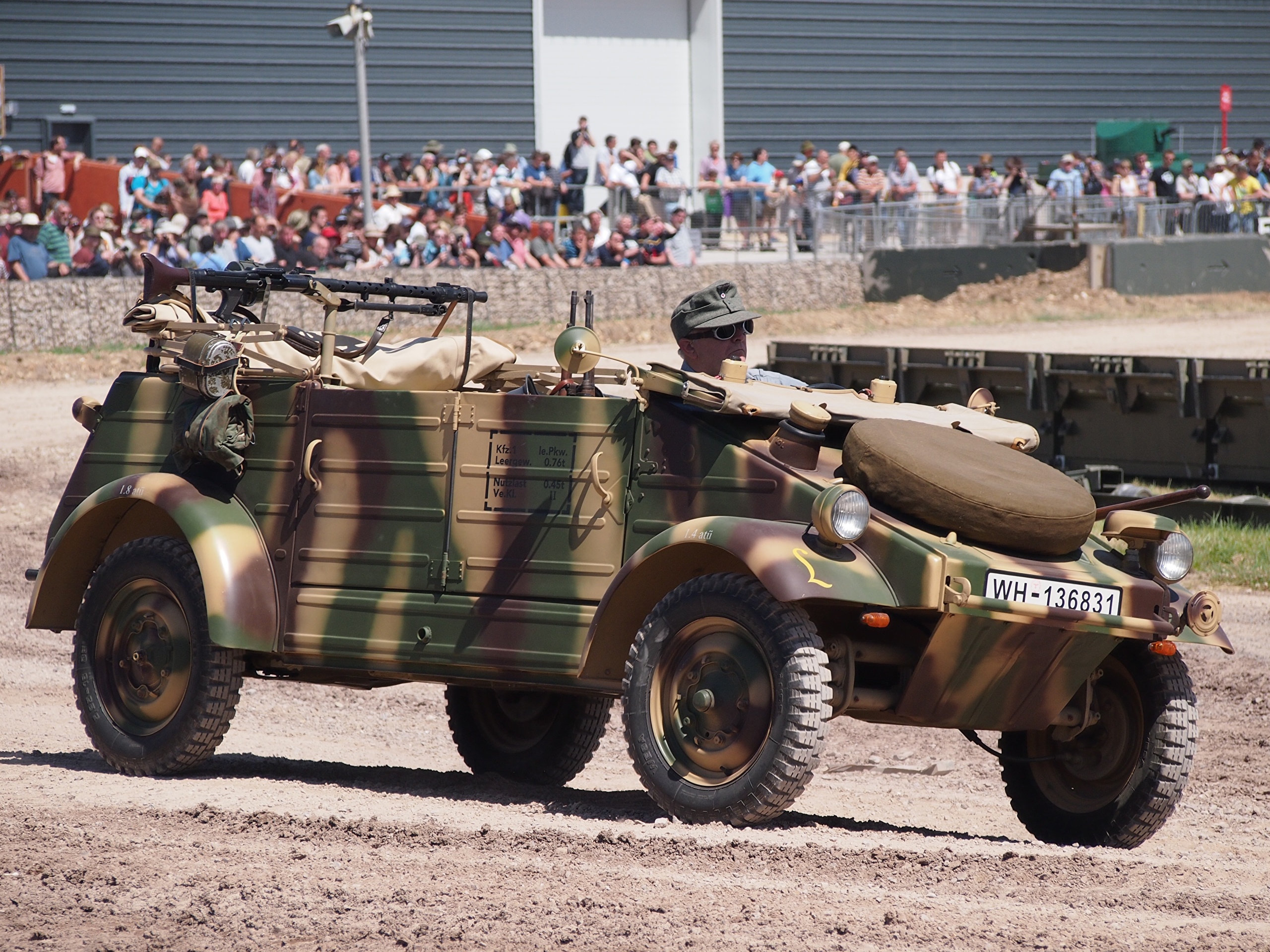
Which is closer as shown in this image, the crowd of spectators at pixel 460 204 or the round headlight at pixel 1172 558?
the round headlight at pixel 1172 558

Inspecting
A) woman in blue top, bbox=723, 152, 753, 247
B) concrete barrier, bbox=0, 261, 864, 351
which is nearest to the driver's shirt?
concrete barrier, bbox=0, 261, 864, 351

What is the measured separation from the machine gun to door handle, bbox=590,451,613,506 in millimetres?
908

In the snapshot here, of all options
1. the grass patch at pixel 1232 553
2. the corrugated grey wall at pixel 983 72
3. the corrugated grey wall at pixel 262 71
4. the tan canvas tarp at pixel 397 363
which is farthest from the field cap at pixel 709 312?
the corrugated grey wall at pixel 983 72

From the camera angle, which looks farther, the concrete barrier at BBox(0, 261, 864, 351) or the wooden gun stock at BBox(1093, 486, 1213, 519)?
the concrete barrier at BBox(0, 261, 864, 351)

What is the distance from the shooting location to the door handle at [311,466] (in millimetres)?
6945

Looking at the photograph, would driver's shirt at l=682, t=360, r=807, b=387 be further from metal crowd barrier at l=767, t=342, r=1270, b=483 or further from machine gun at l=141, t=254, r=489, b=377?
metal crowd barrier at l=767, t=342, r=1270, b=483

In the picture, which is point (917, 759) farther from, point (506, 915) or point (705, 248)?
point (705, 248)

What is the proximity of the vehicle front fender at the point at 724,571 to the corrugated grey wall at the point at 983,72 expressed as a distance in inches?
1244

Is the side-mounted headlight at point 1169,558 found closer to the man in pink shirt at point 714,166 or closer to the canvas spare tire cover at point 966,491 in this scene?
the canvas spare tire cover at point 966,491

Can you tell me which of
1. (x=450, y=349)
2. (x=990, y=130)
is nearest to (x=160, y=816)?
(x=450, y=349)

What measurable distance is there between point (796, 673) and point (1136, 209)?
85.2 ft

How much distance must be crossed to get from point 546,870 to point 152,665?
2658mm

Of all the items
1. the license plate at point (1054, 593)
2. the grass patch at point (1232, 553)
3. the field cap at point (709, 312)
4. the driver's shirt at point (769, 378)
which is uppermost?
the field cap at point (709, 312)

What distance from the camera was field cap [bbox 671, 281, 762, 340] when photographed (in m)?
7.10
